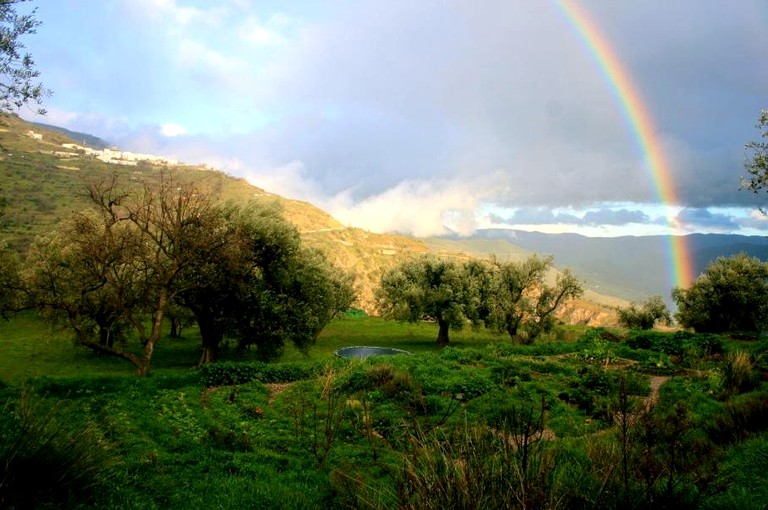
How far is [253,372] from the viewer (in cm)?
2003

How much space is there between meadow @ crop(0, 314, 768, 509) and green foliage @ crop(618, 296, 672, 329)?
26.2 m

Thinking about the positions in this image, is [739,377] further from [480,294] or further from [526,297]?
[480,294]

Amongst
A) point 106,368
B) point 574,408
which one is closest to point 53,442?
point 574,408

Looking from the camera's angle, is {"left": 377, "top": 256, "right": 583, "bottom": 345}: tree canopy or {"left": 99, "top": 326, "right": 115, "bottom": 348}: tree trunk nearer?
Answer: {"left": 99, "top": 326, "right": 115, "bottom": 348}: tree trunk

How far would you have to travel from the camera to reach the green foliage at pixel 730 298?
45.2 meters

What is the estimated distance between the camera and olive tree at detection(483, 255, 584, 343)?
141 ft

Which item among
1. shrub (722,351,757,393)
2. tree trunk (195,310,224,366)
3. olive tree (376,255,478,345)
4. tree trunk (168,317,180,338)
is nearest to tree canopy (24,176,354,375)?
tree trunk (195,310,224,366)

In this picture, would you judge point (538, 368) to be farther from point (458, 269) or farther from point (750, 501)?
point (458, 269)

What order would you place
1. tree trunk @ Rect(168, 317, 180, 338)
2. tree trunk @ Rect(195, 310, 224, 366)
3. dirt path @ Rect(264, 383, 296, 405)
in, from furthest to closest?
tree trunk @ Rect(168, 317, 180, 338), tree trunk @ Rect(195, 310, 224, 366), dirt path @ Rect(264, 383, 296, 405)

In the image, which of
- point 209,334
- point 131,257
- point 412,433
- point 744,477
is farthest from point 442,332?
point 744,477

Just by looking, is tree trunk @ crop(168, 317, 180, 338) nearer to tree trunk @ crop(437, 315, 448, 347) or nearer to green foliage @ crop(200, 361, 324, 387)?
tree trunk @ crop(437, 315, 448, 347)

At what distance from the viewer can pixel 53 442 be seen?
5723mm

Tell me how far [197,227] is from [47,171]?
222785mm

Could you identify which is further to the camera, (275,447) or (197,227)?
(197,227)
